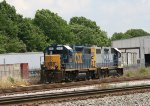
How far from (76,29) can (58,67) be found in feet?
253

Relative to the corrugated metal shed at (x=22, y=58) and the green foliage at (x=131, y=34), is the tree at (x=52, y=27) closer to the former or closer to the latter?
the corrugated metal shed at (x=22, y=58)

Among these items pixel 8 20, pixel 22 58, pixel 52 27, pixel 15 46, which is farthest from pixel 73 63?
pixel 52 27

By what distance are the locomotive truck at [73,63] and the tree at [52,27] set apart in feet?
174

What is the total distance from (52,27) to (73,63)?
58630 mm

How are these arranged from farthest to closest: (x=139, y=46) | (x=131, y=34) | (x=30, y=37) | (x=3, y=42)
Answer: (x=131, y=34), (x=30, y=37), (x=3, y=42), (x=139, y=46)

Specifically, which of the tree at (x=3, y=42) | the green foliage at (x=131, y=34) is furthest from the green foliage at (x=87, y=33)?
the green foliage at (x=131, y=34)

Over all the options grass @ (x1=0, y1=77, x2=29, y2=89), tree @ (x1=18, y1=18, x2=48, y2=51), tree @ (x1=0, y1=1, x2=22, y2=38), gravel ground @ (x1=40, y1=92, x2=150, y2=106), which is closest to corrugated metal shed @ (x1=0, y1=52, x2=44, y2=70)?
grass @ (x1=0, y1=77, x2=29, y2=89)

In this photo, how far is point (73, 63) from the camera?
35.2 meters

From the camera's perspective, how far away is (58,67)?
112ft

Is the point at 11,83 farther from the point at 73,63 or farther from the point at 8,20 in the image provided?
the point at 8,20

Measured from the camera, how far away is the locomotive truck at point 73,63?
112 feet

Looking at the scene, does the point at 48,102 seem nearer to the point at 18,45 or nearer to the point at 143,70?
the point at 143,70

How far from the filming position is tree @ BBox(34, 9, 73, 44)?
92750 millimetres

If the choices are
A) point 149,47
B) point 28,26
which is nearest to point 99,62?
point 149,47
